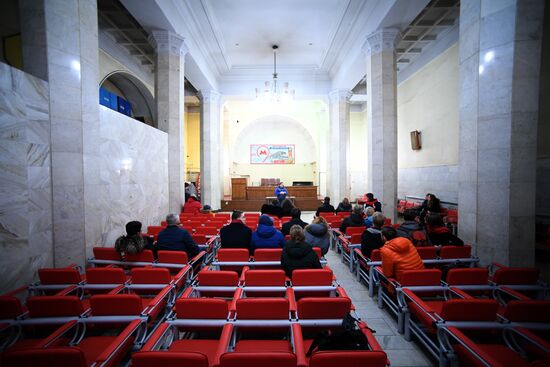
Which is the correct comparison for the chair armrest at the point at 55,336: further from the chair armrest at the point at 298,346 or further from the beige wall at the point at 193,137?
the beige wall at the point at 193,137

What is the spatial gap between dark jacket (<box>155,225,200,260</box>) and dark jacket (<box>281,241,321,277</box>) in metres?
1.69

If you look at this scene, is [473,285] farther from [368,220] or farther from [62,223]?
[62,223]

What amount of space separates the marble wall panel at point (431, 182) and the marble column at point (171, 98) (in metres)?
9.86

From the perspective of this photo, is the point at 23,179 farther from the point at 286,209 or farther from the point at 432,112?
the point at 432,112

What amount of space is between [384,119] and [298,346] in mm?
7574

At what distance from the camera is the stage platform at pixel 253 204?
14.5m

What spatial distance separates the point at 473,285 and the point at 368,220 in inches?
110

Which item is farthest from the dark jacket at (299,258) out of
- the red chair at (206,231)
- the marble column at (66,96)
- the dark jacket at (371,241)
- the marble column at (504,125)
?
the marble column at (66,96)

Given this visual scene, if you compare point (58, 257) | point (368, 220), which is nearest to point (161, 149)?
point (58, 257)

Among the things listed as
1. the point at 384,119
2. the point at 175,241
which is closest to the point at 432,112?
the point at 384,119

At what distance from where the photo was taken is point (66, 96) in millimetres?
4055

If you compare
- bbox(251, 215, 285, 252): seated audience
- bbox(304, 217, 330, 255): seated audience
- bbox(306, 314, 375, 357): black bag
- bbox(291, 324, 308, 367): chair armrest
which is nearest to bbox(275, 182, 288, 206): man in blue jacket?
bbox(304, 217, 330, 255): seated audience

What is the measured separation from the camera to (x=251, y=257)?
13.3 feet

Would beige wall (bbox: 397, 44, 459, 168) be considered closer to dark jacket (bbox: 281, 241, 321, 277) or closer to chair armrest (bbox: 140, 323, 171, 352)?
dark jacket (bbox: 281, 241, 321, 277)
